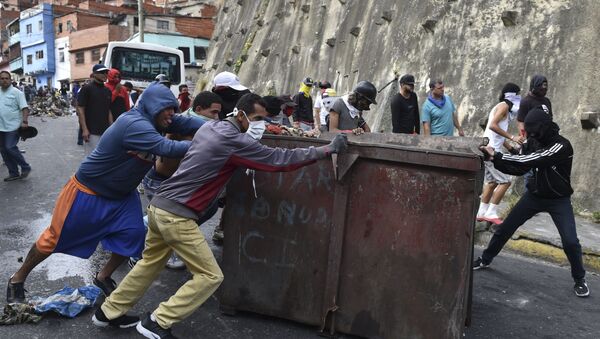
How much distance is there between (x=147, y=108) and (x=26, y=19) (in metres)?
59.4

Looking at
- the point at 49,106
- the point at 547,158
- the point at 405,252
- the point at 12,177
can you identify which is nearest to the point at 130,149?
the point at 405,252

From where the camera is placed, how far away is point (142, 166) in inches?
146

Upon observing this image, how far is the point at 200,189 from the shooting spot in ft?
10.8

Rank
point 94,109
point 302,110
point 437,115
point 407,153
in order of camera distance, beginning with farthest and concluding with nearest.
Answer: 1. point 302,110
2. point 94,109
3. point 437,115
4. point 407,153

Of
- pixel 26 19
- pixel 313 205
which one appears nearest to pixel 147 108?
pixel 313 205

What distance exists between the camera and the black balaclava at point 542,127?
14.6ft

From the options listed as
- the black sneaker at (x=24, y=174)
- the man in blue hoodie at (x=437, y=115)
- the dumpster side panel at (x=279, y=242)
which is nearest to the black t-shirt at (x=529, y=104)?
the man in blue hoodie at (x=437, y=115)

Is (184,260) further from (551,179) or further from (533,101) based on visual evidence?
(533,101)

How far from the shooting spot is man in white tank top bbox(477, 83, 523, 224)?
6.30 m

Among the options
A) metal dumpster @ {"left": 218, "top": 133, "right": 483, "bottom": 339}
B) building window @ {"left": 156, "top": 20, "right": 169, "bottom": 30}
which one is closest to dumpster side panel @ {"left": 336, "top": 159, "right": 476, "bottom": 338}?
metal dumpster @ {"left": 218, "top": 133, "right": 483, "bottom": 339}

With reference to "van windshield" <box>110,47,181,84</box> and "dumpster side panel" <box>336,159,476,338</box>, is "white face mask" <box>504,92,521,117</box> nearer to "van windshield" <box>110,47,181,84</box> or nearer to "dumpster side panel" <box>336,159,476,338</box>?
"dumpster side panel" <box>336,159,476,338</box>

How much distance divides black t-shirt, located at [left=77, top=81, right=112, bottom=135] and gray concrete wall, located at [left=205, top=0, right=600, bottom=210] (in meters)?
5.86

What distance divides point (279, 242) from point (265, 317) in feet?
2.03

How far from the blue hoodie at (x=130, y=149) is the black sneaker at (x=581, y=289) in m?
3.69
